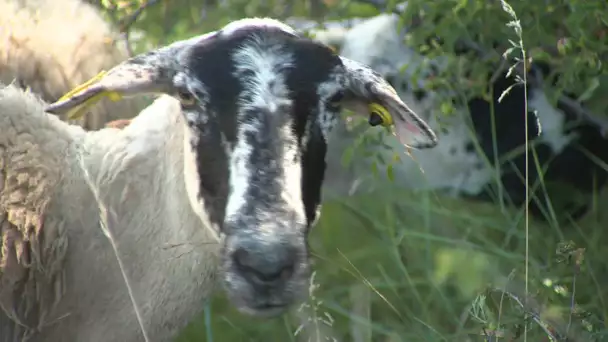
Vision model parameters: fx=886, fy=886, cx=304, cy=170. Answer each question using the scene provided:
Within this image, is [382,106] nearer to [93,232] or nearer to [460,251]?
[460,251]

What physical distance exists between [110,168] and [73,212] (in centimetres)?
20

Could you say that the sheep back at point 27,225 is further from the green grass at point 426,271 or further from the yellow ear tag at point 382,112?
the yellow ear tag at point 382,112

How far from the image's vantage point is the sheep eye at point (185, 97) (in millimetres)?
2656

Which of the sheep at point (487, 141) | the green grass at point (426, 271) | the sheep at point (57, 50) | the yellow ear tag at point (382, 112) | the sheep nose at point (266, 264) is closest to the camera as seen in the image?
the sheep nose at point (266, 264)

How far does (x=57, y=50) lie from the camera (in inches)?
142

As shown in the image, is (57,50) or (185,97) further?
(57,50)

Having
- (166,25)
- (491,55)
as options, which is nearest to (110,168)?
(491,55)

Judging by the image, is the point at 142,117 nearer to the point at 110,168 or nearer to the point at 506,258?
the point at 110,168

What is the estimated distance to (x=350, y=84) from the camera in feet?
9.12

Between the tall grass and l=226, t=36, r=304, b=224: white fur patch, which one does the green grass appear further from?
l=226, t=36, r=304, b=224: white fur patch

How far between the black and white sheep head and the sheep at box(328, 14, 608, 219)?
1600 millimetres

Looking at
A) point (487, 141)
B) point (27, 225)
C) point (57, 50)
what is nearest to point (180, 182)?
point (27, 225)

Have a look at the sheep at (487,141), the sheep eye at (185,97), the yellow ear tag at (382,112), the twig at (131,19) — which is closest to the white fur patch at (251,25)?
the sheep eye at (185,97)

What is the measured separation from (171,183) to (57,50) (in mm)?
1029
